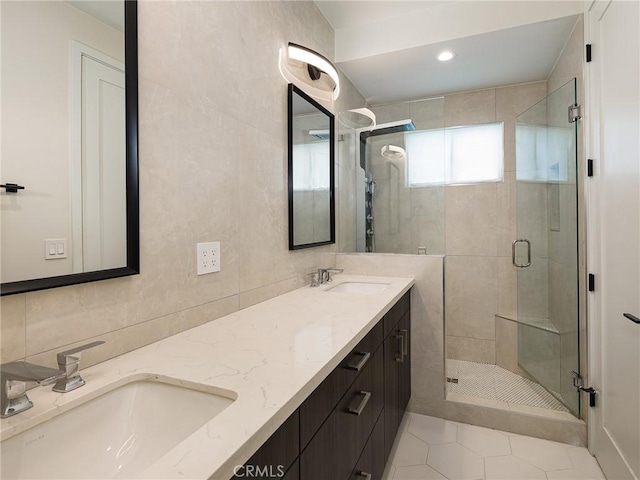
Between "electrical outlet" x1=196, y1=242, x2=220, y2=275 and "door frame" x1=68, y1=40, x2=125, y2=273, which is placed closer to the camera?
"door frame" x1=68, y1=40, x2=125, y2=273

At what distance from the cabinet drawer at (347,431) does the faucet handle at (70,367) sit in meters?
0.54

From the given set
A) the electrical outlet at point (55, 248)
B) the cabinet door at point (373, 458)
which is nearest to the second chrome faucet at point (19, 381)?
the electrical outlet at point (55, 248)

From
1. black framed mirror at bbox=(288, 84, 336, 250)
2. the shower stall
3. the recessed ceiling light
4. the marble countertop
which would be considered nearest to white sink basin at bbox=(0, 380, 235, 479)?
the marble countertop

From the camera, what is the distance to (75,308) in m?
0.90

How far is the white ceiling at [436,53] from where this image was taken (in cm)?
228

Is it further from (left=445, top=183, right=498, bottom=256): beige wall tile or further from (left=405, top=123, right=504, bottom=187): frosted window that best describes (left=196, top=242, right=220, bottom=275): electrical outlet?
(left=445, top=183, right=498, bottom=256): beige wall tile

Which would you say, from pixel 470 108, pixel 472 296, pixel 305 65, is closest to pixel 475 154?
pixel 470 108

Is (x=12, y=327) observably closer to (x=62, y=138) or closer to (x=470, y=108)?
(x=62, y=138)

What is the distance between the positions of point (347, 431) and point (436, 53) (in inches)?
98.2

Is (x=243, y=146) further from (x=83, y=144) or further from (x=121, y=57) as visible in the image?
(x=83, y=144)

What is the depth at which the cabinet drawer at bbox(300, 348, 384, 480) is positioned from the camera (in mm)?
886

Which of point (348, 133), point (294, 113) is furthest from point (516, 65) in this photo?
point (294, 113)

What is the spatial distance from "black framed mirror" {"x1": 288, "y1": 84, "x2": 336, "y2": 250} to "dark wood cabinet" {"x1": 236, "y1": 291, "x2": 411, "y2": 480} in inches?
27.9

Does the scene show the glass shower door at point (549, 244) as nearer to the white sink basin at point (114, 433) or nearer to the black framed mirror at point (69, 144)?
the white sink basin at point (114, 433)
